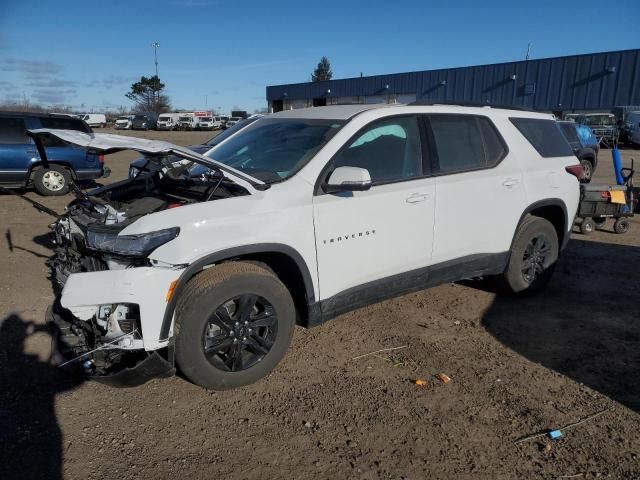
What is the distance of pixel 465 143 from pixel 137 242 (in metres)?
2.92

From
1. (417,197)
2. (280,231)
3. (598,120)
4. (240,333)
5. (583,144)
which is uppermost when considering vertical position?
(598,120)

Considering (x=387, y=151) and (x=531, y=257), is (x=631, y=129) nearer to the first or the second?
(x=531, y=257)

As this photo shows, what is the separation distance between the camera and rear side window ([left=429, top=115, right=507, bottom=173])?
4289 millimetres

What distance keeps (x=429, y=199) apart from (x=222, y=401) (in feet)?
7.11

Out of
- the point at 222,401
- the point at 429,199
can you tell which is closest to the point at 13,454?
the point at 222,401

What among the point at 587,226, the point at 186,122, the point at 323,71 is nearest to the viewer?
the point at 587,226

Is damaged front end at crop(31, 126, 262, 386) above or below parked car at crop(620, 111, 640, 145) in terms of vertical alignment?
below

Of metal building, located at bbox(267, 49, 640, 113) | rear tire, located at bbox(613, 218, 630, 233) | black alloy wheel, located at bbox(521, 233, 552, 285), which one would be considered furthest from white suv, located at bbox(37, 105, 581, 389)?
metal building, located at bbox(267, 49, 640, 113)

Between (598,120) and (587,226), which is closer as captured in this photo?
(587,226)

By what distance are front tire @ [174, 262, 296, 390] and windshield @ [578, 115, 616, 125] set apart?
30.6 m

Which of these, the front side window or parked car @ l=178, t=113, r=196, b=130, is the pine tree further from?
the front side window

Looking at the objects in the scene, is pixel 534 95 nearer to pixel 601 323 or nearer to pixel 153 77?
pixel 601 323

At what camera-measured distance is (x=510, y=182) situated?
464cm

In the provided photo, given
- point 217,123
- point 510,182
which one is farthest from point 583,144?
point 217,123
